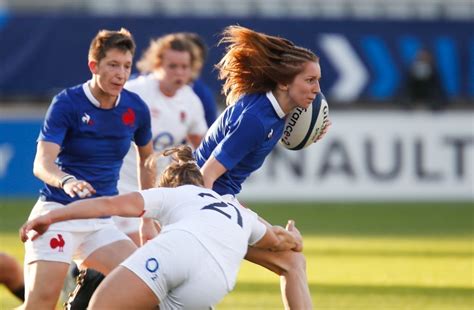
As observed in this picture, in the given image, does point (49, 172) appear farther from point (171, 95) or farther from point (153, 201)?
point (171, 95)

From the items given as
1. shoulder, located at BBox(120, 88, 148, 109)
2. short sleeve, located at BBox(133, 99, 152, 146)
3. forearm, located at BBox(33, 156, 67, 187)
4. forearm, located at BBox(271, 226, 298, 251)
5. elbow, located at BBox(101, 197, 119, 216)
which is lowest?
forearm, located at BBox(271, 226, 298, 251)

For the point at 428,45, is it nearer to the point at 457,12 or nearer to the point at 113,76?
the point at 457,12

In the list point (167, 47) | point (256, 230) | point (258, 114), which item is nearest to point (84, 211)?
point (256, 230)

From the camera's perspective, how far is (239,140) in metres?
7.12

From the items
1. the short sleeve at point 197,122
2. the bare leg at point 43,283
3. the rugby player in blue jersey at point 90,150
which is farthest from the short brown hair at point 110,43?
the short sleeve at point 197,122

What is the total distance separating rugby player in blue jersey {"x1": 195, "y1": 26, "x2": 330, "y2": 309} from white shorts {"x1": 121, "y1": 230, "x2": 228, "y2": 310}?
2.95ft

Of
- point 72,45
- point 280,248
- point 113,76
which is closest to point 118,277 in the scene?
point 280,248

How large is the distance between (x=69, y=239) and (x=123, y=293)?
4.82 ft

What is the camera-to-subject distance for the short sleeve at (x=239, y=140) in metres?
7.12

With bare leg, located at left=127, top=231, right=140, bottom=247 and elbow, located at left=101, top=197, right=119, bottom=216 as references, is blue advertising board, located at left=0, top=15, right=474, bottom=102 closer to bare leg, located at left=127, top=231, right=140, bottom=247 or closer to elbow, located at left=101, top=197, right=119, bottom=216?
bare leg, located at left=127, top=231, right=140, bottom=247

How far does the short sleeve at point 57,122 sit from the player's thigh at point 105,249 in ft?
2.16

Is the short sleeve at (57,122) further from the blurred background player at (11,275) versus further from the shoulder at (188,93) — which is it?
the shoulder at (188,93)

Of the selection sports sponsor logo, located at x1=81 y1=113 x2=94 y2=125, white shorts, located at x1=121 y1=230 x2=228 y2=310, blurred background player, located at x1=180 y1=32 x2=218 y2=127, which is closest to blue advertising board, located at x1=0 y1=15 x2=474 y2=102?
blurred background player, located at x1=180 y1=32 x2=218 y2=127

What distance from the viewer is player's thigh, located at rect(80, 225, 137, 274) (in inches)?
297
